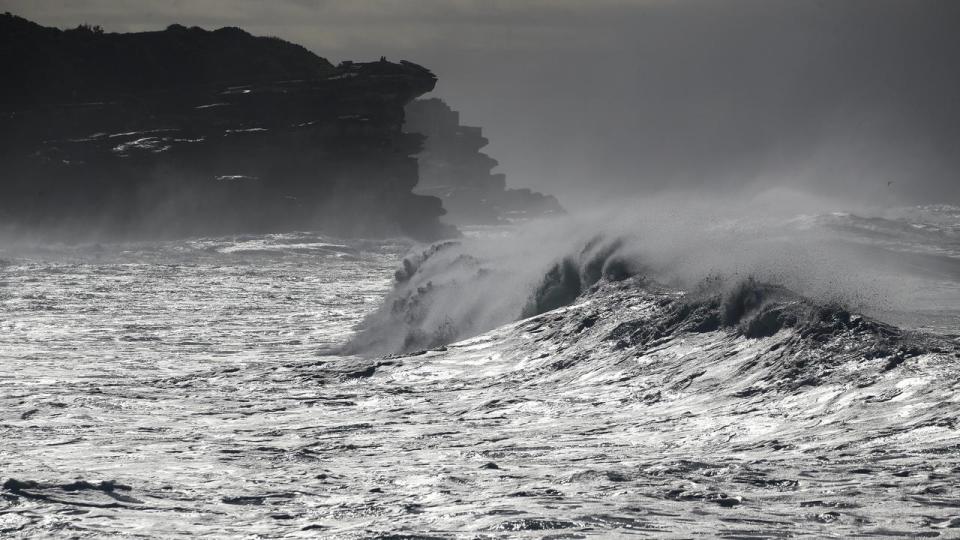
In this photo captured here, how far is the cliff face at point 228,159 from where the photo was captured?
99.7 meters

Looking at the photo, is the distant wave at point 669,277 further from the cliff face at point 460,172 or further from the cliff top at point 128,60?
the cliff face at point 460,172

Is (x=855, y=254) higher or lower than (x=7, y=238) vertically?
higher

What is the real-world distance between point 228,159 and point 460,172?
8387cm

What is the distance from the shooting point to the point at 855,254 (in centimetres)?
2367

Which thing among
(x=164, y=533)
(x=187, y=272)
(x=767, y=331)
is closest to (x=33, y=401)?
(x=164, y=533)

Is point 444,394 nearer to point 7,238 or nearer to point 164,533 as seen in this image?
point 164,533

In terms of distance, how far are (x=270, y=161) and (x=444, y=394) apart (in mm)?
87172

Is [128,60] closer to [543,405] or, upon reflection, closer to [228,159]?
[228,159]

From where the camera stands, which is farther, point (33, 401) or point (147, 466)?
point (33, 401)

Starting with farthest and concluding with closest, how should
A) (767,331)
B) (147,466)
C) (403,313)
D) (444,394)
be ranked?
(403,313)
(444,394)
(767,331)
(147,466)

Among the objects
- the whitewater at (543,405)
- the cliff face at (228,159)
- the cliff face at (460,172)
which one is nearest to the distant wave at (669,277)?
the whitewater at (543,405)

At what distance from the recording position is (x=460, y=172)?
Result: 604 feet

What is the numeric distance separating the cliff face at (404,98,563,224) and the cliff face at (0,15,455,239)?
66821 mm

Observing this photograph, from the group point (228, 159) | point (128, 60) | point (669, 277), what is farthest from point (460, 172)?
point (669, 277)
